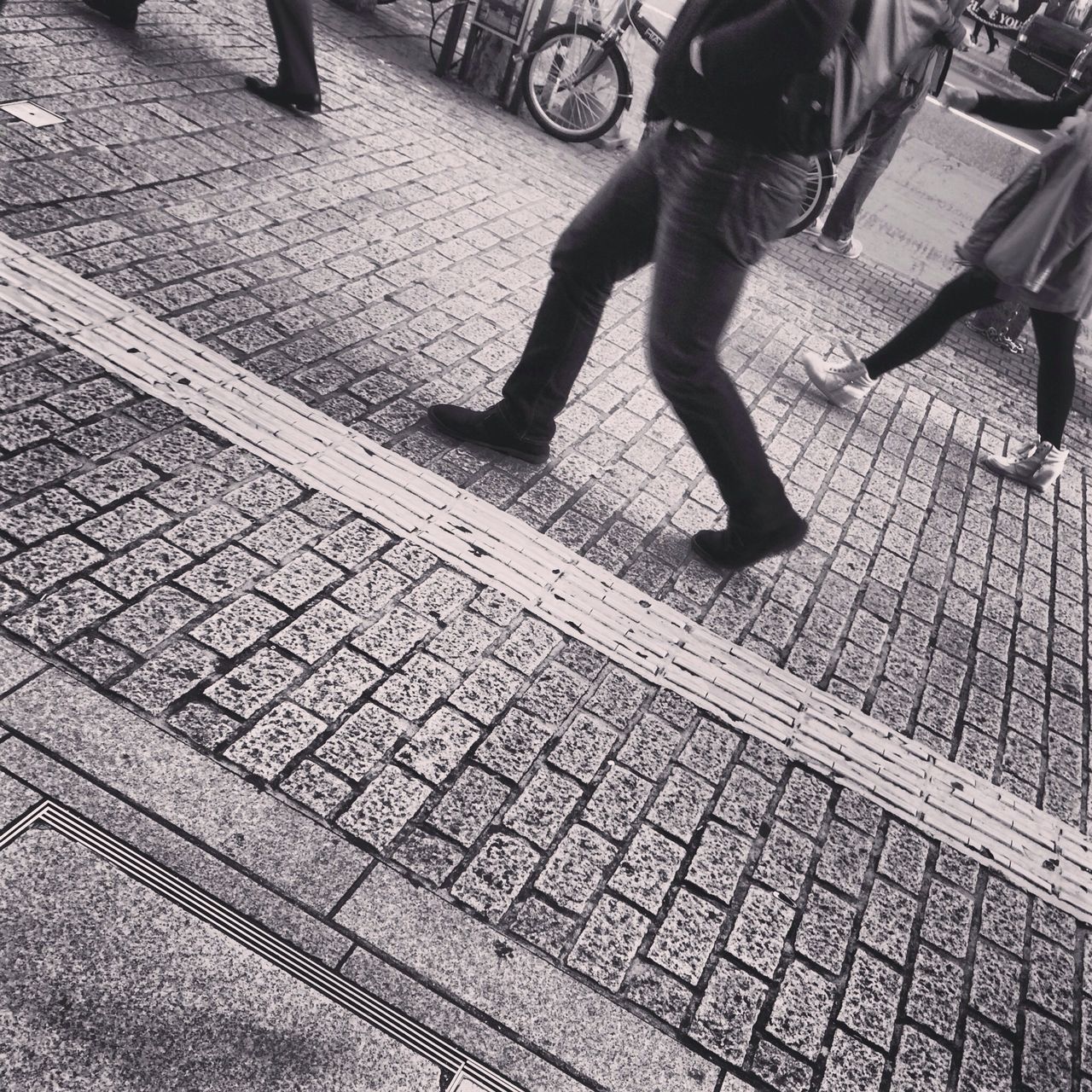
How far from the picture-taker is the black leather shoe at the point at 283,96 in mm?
5852

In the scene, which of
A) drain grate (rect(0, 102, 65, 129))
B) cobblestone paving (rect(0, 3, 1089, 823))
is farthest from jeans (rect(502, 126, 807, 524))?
drain grate (rect(0, 102, 65, 129))

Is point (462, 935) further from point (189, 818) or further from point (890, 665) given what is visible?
point (890, 665)

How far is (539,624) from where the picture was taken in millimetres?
3141

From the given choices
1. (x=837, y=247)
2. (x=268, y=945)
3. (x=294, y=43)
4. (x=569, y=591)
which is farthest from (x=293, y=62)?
(x=268, y=945)

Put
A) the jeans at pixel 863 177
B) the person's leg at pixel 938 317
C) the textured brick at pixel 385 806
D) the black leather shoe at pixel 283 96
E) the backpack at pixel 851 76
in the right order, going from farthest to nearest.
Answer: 1. the jeans at pixel 863 177
2. the black leather shoe at pixel 283 96
3. the person's leg at pixel 938 317
4. the backpack at pixel 851 76
5. the textured brick at pixel 385 806

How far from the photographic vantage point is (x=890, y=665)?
3.59 meters

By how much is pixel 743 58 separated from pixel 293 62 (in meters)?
3.92

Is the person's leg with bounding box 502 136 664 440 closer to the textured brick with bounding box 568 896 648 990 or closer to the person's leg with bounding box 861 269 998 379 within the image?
the textured brick with bounding box 568 896 648 990

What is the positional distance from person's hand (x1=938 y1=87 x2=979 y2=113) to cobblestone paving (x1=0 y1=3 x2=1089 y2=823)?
1443 mm

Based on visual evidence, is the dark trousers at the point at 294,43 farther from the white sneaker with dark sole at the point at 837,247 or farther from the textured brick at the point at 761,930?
the textured brick at the point at 761,930

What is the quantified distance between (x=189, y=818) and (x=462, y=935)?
24.6 inches

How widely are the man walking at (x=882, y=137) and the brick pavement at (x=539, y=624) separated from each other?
7.04ft

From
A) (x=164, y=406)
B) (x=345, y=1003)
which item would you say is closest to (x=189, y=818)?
(x=345, y=1003)

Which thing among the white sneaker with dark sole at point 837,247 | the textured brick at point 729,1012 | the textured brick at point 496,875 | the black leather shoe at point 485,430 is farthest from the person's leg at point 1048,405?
the textured brick at point 496,875
